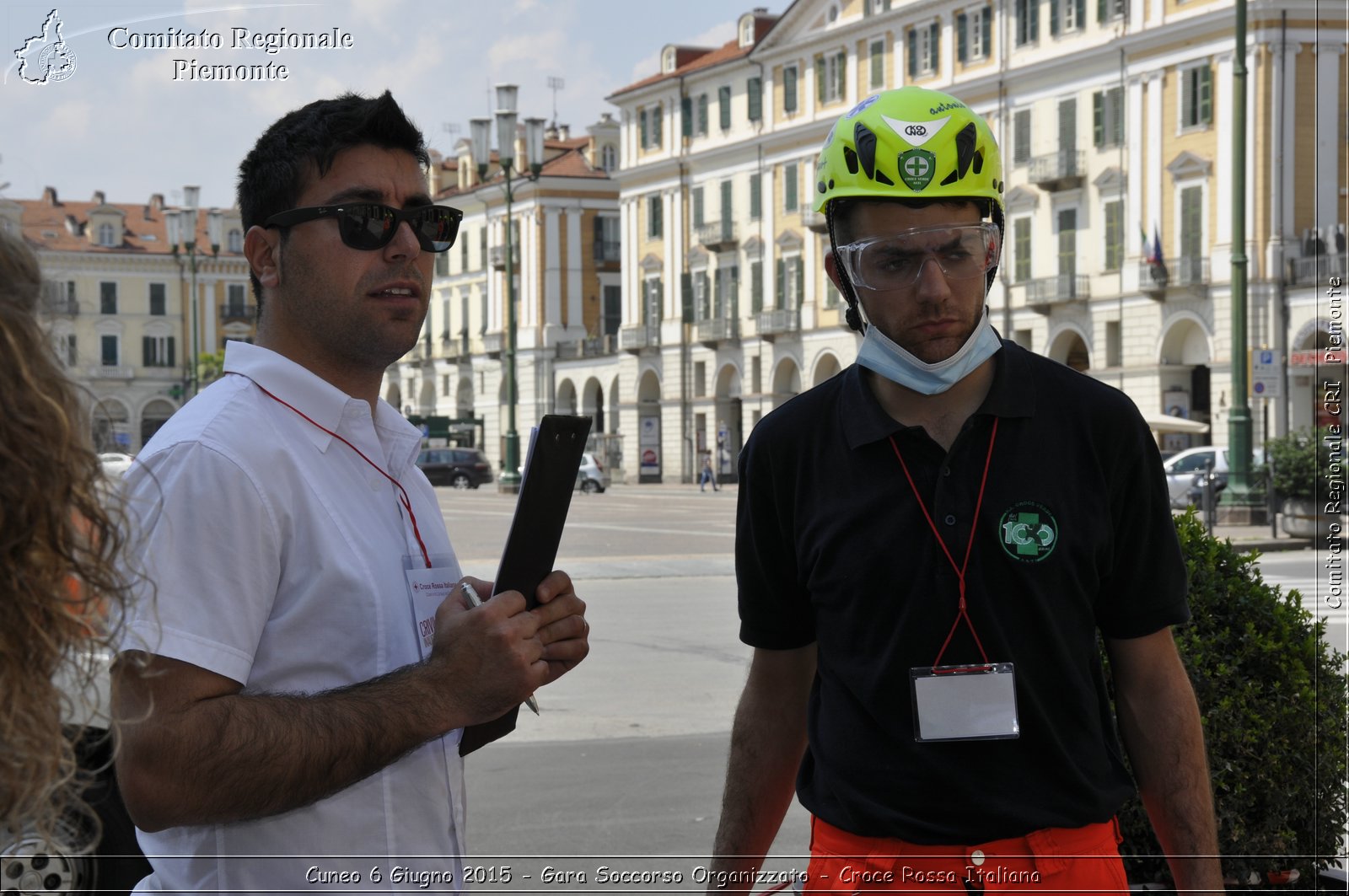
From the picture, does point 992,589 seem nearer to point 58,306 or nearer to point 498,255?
point 58,306

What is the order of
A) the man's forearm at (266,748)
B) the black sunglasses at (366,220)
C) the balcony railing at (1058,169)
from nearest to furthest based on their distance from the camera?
Answer: the man's forearm at (266,748)
the black sunglasses at (366,220)
the balcony railing at (1058,169)

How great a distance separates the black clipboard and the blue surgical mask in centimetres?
58

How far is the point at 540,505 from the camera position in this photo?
2.34 metres

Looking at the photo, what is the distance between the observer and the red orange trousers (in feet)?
7.89

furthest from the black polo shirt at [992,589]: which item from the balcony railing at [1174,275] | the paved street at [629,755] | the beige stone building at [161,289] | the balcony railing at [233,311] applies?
the balcony railing at [233,311]

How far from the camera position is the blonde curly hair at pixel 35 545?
4.12 ft

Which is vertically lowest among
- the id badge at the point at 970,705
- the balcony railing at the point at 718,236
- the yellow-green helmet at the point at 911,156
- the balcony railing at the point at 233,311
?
the id badge at the point at 970,705

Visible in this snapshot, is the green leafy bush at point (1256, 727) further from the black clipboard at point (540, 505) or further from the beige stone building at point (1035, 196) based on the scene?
the beige stone building at point (1035, 196)

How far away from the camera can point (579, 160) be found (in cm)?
7750

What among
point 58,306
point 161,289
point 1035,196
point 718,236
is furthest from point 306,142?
point 161,289

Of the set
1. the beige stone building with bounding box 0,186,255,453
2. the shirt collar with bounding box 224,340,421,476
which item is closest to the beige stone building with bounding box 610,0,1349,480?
the beige stone building with bounding box 0,186,255,453

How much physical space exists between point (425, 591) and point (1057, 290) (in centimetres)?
4736

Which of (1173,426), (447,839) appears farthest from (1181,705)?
(1173,426)

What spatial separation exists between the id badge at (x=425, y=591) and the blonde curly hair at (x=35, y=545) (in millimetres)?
969
